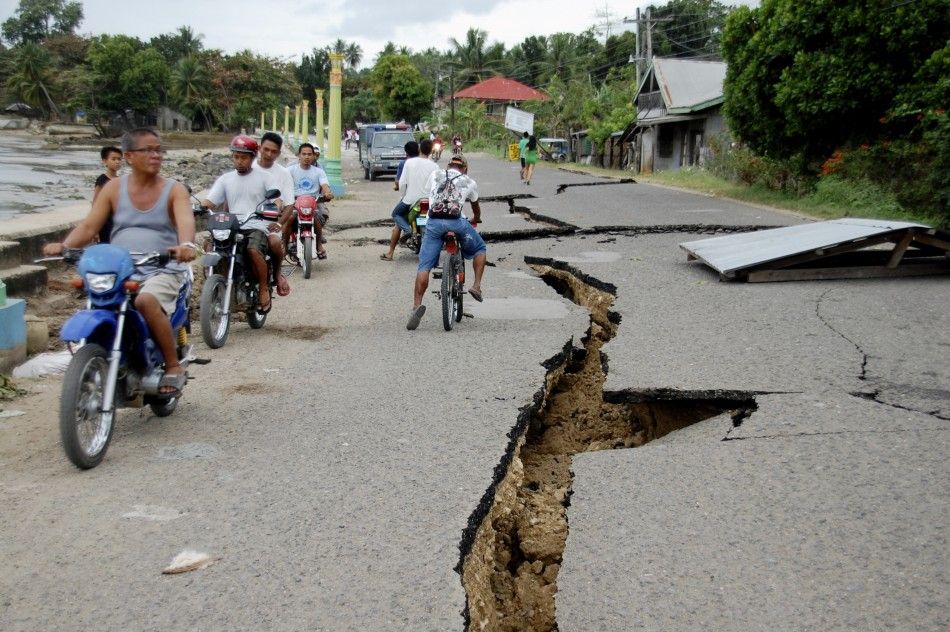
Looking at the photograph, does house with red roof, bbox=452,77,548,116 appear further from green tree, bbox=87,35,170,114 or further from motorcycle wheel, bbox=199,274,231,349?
motorcycle wheel, bbox=199,274,231,349

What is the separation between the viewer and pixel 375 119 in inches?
3772

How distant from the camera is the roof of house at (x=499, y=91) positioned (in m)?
86.2

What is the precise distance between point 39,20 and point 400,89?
221ft

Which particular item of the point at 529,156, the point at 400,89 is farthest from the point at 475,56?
the point at 529,156

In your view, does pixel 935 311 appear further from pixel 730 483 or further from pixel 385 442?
pixel 385 442

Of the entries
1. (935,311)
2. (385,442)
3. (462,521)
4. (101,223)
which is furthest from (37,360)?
(935,311)

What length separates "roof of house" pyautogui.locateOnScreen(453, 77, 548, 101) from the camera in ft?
283

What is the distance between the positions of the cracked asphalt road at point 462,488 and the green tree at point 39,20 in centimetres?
12233

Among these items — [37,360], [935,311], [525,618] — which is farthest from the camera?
[935,311]

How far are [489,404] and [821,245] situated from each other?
5.64 meters

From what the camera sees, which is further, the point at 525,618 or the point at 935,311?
the point at 935,311

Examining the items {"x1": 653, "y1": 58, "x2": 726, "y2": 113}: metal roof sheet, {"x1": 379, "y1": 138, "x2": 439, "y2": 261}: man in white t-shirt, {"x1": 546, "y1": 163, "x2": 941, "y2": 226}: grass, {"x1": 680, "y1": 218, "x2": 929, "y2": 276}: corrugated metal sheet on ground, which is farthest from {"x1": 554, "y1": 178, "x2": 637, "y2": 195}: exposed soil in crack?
{"x1": 680, "y1": 218, "x2": 929, "y2": 276}: corrugated metal sheet on ground

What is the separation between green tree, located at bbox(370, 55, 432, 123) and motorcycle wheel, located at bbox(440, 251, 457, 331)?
230 ft

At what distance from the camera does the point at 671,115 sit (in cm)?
3841
